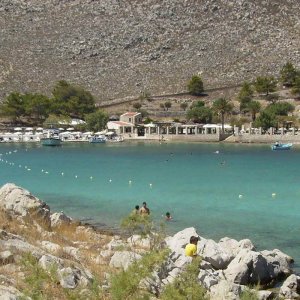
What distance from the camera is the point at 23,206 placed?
22.8 m

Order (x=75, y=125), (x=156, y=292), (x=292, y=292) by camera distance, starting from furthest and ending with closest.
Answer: (x=75, y=125), (x=292, y=292), (x=156, y=292)

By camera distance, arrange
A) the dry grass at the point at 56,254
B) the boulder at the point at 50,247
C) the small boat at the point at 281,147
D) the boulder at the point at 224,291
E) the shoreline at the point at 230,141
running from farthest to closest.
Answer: the shoreline at the point at 230,141, the small boat at the point at 281,147, the boulder at the point at 50,247, the boulder at the point at 224,291, the dry grass at the point at 56,254

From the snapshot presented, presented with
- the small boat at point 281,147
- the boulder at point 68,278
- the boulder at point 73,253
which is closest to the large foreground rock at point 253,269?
the boulder at point 73,253

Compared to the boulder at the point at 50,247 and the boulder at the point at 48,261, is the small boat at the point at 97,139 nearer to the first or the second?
the boulder at the point at 50,247

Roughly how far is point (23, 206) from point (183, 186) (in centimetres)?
2626

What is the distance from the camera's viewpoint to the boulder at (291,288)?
56.4 feet

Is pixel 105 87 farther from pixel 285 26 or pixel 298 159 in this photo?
pixel 298 159

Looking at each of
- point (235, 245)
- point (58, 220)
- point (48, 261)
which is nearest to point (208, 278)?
point (48, 261)

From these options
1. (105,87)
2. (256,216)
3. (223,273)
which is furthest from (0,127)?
(223,273)

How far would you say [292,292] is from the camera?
17359mm

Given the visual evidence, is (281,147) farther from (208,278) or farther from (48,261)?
(48,261)

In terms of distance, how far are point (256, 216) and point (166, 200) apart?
8060mm

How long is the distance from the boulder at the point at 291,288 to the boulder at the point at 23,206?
807 cm

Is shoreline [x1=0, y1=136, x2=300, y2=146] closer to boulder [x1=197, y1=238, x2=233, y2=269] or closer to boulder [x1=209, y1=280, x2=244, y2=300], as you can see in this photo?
boulder [x1=197, y1=238, x2=233, y2=269]
